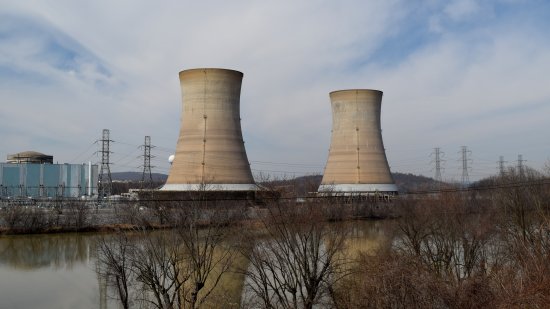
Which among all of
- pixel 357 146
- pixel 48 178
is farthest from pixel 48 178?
pixel 357 146

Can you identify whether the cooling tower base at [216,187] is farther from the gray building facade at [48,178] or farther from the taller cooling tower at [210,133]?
the gray building facade at [48,178]

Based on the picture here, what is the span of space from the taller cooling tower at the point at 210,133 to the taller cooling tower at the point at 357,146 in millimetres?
5769

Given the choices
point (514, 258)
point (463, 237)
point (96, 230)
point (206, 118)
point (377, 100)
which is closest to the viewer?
point (514, 258)

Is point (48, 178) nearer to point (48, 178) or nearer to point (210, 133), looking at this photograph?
point (48, 178)

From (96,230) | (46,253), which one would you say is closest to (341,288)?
(46,253)

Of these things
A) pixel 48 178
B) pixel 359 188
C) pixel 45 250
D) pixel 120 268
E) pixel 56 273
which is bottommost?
pixel 56 273

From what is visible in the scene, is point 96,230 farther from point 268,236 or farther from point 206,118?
point 268,236

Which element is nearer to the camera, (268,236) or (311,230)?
(311,230)

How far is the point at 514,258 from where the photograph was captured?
7.24 m

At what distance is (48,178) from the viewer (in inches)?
1513

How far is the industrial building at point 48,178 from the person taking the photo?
3753 centimetres

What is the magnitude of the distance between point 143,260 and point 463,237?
581 cm

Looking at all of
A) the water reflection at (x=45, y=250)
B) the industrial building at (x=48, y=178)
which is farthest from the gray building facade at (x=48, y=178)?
the water reflection at (x=45, y=250)

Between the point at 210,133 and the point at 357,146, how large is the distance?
23.5 ft
